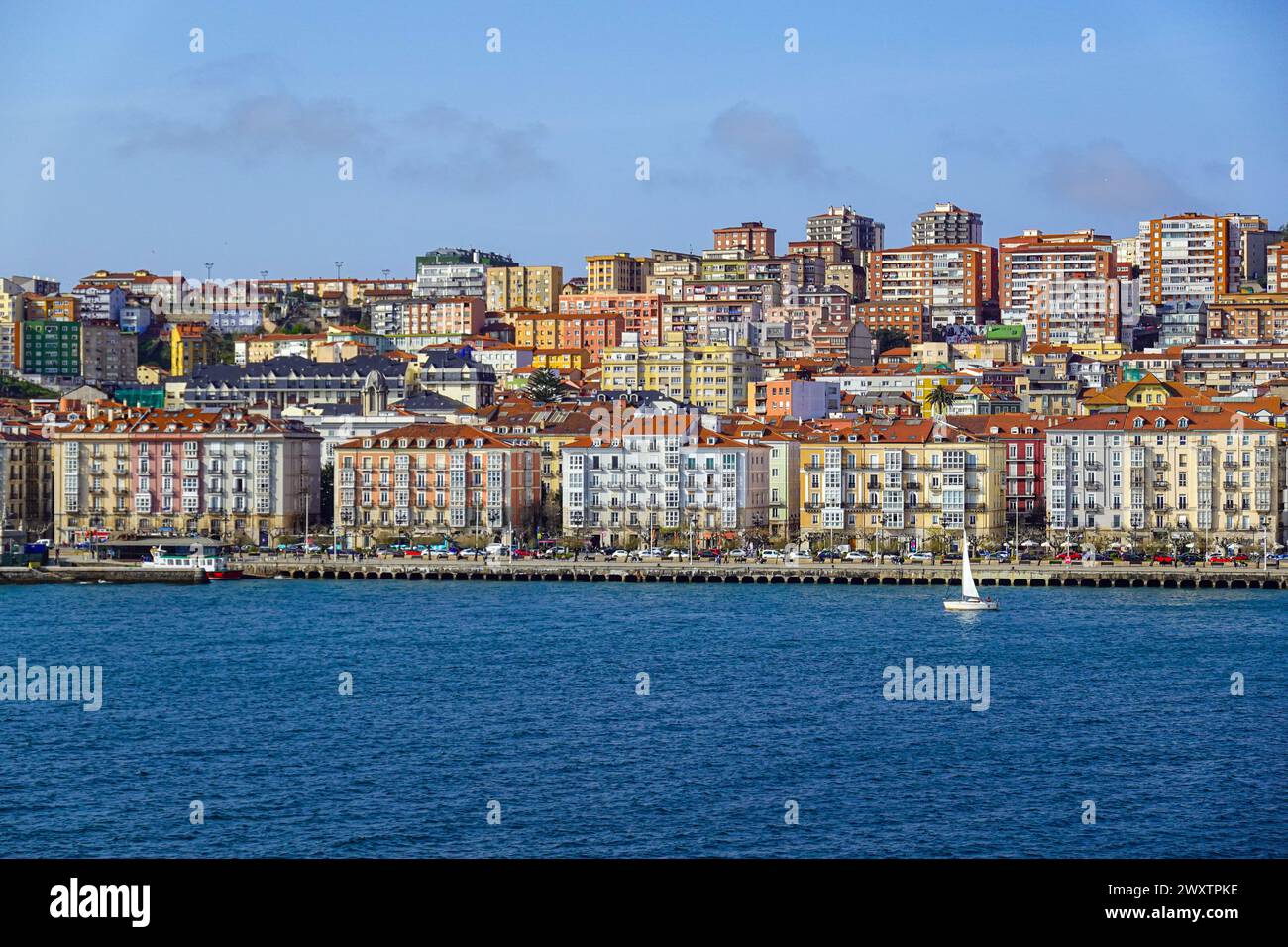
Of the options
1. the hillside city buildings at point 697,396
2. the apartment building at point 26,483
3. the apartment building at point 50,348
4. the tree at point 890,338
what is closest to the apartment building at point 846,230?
the hillside city buildings at point 697,396

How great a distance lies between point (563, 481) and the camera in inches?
1813

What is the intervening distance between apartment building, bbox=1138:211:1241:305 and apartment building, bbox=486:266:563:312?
26289 mm

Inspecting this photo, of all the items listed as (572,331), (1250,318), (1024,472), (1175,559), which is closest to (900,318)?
(572,331)

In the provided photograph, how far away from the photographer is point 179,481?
157 feet

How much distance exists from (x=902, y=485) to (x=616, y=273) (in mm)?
45876

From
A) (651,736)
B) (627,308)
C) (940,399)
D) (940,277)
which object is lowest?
(651,736)

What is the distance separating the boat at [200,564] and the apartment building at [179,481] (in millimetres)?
4168

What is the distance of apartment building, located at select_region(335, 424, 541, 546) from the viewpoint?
46188 mm

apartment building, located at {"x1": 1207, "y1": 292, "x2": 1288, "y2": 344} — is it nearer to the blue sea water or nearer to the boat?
the blue sea water

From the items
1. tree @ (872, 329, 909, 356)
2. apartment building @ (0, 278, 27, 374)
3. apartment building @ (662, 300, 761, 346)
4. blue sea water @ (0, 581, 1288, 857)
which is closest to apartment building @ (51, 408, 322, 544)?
blue sea water @ (0, 581, 1288, 857)

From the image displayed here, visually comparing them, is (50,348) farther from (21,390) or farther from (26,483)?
(26,483)

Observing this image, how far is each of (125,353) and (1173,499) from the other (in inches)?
1983
